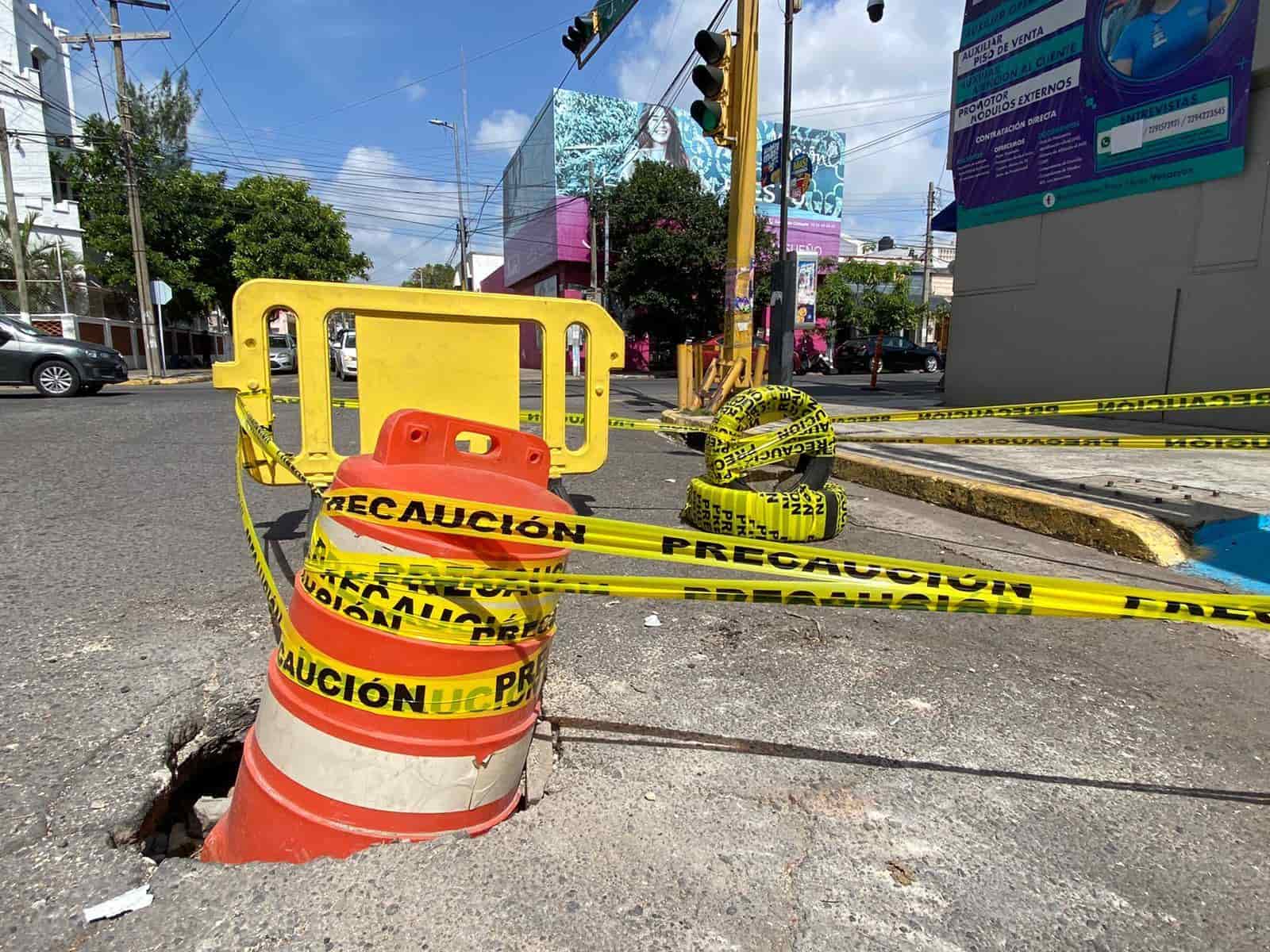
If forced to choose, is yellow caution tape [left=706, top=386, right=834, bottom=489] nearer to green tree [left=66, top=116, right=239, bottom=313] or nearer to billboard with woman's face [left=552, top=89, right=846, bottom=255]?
billboard with woman's face [left=552, top=89, right=846, bottom=255]

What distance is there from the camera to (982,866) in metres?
1.83

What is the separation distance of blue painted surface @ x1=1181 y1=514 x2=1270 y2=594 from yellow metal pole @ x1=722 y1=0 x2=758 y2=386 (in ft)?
23.6

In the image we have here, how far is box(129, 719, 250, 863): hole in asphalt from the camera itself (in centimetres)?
204

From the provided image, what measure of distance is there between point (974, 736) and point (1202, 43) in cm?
1029

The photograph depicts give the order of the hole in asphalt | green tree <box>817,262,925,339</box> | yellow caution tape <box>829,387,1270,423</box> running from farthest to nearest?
1. green tree <box>817,262,925,339</box>
2. yellow caution tape <box>829,387,1270,423</box>
3. the hole in asphalt

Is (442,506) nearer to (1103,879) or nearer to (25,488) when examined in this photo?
(1103,879)

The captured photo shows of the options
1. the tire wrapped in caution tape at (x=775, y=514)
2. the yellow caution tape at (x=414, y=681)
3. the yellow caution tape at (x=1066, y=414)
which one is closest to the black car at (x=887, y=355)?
the yellow caution tape at (x=1066, y=414)

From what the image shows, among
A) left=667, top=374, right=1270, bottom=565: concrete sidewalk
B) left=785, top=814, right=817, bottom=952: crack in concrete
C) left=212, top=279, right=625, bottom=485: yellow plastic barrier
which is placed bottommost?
left=785, top=814, right=817, bottom=952: crack in concrete

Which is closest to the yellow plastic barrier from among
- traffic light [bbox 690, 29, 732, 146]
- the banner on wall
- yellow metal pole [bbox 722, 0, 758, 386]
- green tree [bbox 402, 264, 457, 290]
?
traffic light [bbox 690, 29, 732, 146]

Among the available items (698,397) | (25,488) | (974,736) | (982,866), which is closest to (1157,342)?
(698,397)

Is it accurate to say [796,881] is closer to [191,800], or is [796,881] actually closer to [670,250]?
[191,800]

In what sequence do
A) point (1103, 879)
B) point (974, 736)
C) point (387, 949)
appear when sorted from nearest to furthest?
point (387, 949)
point (1103, 879)
point (974, 736)

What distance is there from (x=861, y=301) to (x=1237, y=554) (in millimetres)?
30958

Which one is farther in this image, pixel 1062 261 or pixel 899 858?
pixel 1062 261
